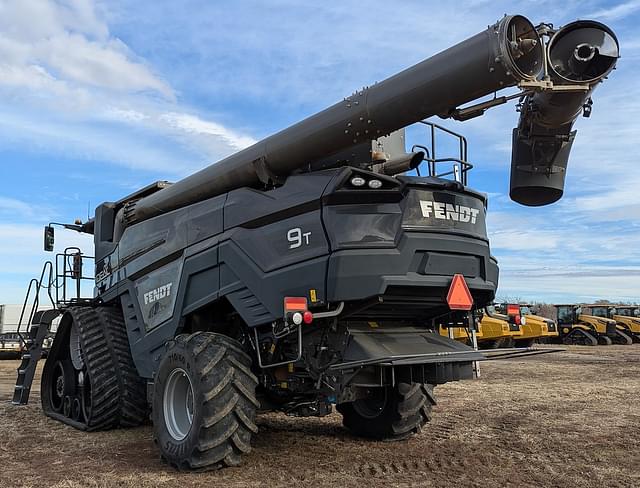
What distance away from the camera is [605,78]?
187 inches

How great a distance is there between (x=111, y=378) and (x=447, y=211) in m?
4.66

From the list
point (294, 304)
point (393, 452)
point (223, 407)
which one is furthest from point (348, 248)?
point (393, 452)

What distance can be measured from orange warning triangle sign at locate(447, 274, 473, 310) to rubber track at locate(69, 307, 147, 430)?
14.2 feet

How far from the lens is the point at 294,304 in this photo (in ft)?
17.7

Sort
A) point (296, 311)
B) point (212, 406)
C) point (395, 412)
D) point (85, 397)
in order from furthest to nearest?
point (85, 397) → point (395, 412) → point (212, 406) → point (296, 311)

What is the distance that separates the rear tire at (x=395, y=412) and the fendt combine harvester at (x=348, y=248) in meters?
0.08

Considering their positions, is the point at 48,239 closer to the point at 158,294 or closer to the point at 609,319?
the point at 158,294

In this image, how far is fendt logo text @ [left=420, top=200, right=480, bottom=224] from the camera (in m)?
5.79

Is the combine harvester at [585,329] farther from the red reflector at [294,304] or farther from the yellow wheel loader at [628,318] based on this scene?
the red reflector at [294,304]

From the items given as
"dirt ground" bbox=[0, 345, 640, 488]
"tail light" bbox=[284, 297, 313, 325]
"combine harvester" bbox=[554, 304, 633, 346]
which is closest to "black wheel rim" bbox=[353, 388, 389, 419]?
"dirt ground" bbox=[0, 345, 640, 488]

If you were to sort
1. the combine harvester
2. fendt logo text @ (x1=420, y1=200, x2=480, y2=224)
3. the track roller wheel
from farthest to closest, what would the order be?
the combine harvester < the track roller wheel < fendt logo text @ (x1=420, y1=200, x2=480, y2=224)

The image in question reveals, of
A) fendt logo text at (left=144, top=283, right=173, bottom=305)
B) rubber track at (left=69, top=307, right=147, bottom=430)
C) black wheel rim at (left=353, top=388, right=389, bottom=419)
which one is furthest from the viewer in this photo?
rubber track at (left=69, top=307, right=147, bottom=430)

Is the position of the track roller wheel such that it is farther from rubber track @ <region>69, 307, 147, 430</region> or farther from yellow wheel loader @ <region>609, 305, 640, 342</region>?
yellow wheel loader @ <region>609, 305, 640, 342</region>

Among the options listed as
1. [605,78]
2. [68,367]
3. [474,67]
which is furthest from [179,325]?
[605,78]
